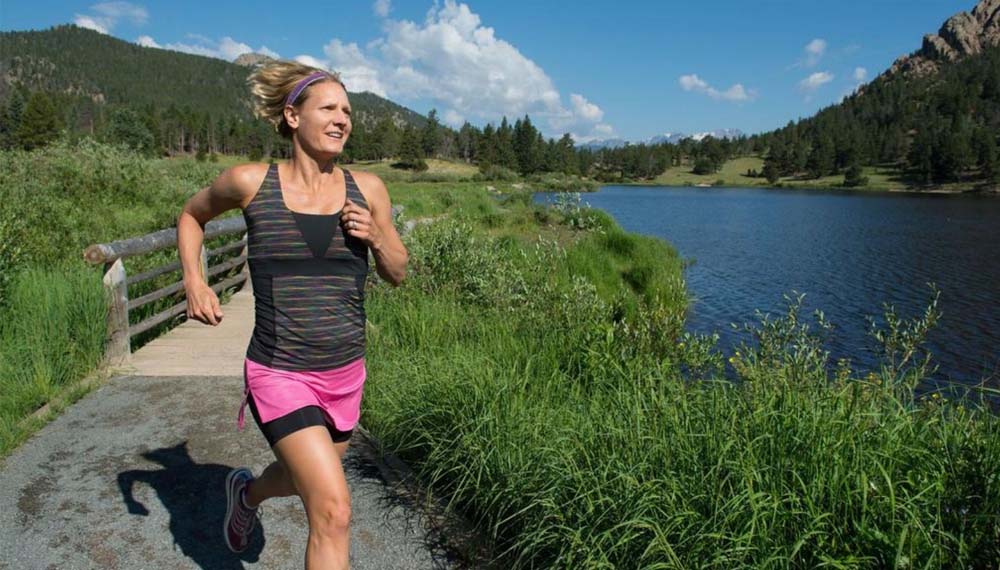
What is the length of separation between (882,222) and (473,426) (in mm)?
51453

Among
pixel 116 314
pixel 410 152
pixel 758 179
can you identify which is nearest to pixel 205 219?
pixel 116 314

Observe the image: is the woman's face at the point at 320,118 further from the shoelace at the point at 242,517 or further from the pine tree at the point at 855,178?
the pine tree at the point at 855,178

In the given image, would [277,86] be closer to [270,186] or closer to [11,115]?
[270,186]

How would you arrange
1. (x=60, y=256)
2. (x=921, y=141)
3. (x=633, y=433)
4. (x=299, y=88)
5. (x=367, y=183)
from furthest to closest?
(x=921, y=141) < (x=60, y=256) < (x=633, y=433) < (x=367, y=183) < (x=299, y=88)

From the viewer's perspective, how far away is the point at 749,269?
25.4 metres

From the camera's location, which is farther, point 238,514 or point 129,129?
point 129,129

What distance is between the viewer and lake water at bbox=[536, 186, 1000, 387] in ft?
50.0

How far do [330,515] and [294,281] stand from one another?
0.87 meters

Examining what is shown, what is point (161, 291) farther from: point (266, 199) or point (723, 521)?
point (723, 521)

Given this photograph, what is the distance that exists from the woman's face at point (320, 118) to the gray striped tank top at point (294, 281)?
7.1 inches

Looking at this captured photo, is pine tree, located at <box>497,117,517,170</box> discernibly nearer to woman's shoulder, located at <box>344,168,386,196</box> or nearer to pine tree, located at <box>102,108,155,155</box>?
pine tree, located at <box>102,108,155,155</box>

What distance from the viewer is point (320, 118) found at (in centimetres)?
253

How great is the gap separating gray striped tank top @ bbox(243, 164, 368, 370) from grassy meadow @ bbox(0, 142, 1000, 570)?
4.22ft

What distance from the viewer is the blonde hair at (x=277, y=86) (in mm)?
2566
